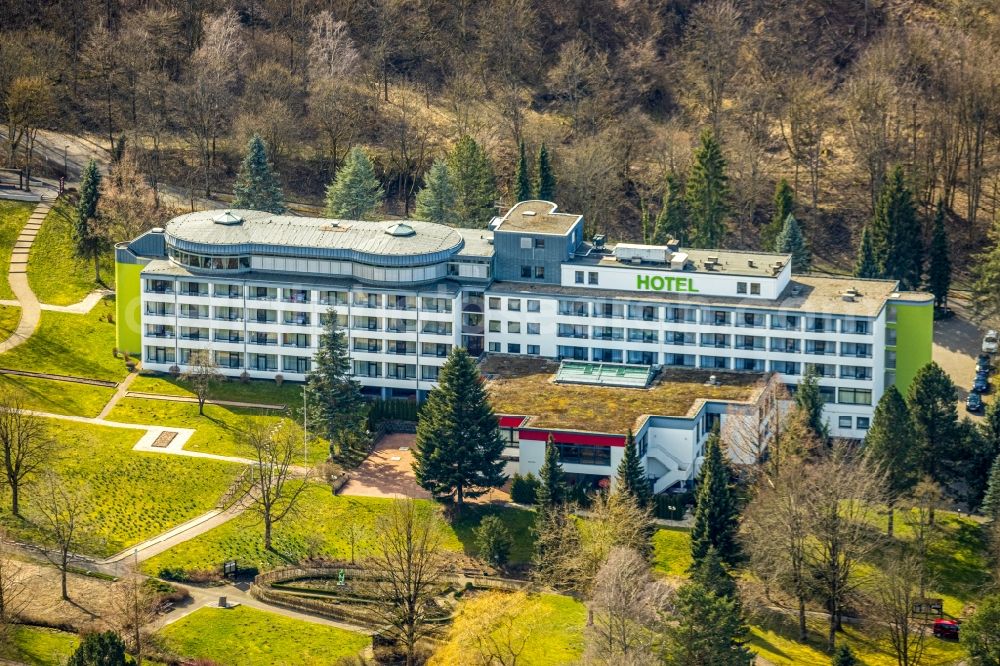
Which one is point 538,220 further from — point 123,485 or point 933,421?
point 123,485

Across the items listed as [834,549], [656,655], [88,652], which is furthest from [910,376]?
[88,652]

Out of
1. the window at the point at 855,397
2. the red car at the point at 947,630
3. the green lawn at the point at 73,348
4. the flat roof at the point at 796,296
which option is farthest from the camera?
the green lawn at the point at 73,348

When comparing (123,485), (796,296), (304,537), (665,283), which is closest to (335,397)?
(304,537)

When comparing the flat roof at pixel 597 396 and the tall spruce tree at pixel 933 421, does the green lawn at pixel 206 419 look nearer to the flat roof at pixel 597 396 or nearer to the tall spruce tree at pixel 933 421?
the flat roof at pixel 597 396

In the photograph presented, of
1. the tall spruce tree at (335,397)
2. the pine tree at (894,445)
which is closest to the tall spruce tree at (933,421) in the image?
the pine tree at (894,445)

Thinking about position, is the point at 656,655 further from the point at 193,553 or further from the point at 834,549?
the point at 193,553

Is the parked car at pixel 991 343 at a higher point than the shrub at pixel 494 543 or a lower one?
higher

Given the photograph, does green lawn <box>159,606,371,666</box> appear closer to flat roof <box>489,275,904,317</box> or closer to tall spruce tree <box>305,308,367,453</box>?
tall spruce tree <box>305,308,367,453</box>
